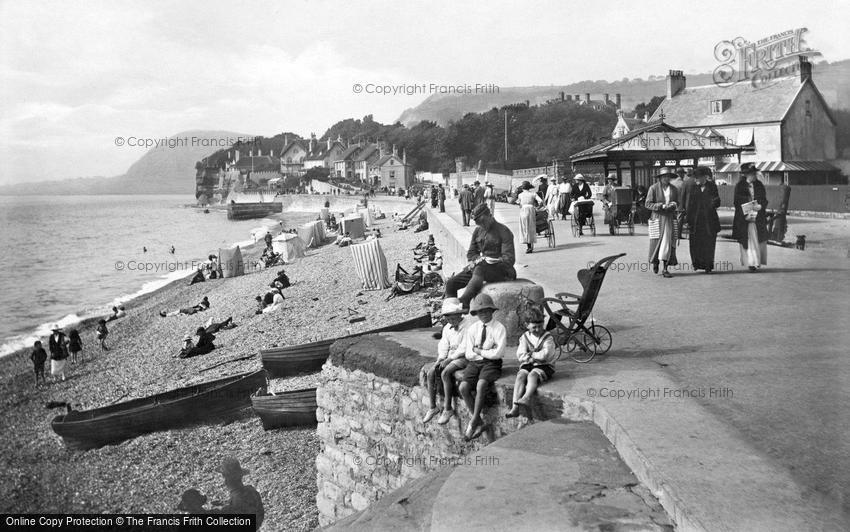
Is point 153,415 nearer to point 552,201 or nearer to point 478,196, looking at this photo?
point 478,196

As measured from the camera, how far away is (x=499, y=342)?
603cm

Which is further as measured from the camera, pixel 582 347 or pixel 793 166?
pixel 793 166

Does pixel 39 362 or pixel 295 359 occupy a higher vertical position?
pixel 295 359

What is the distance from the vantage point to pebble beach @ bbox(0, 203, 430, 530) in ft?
32.7

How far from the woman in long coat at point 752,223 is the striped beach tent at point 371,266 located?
11.4 meters

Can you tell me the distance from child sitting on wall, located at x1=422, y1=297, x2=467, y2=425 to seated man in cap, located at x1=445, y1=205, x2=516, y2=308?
120 centimetres

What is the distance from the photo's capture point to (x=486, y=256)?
778cm

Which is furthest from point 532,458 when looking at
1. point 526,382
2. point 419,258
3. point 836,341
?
point 419,258

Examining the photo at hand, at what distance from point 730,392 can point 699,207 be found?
20.0ft

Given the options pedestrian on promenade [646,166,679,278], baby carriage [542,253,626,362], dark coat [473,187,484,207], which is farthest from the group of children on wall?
dark coat [473,187,484,207]

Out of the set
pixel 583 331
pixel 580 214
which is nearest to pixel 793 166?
pixel 580 214

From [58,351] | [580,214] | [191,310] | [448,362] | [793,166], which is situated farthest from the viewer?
Answer: [793,166]

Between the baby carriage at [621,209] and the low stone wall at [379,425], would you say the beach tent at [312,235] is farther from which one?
the low stone wall at [379,425]

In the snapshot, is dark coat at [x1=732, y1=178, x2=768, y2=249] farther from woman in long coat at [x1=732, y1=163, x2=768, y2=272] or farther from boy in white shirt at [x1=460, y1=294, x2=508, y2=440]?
boy in white shirt at [x1=460, y1=294, x2=508, y2=440]
